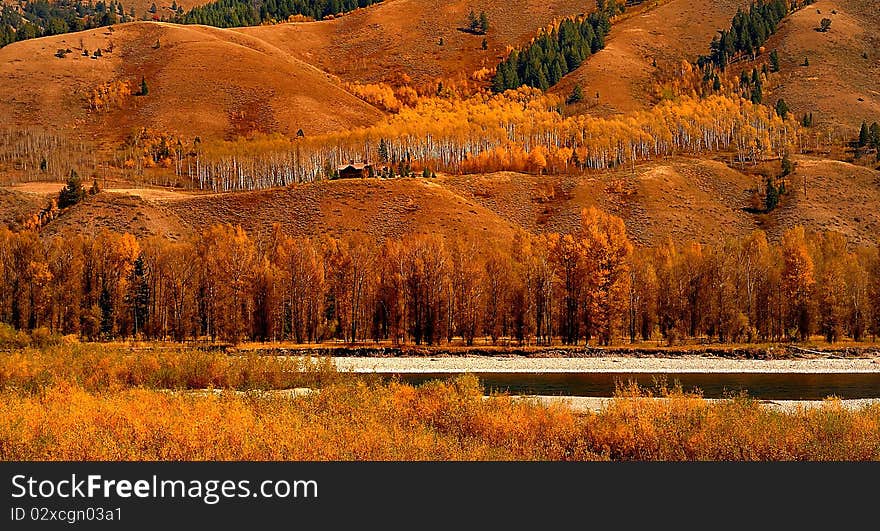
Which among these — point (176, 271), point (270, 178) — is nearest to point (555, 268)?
point (176, 271)

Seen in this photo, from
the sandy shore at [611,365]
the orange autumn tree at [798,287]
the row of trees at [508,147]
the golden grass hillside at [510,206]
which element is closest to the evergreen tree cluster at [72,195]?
the golden grass hillside at [510,206]

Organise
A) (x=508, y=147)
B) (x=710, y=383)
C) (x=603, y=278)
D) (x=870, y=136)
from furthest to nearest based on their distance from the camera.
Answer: (x=508, y=147), (x=870, y=136), (x=603, y=278), (x=710, y=383)

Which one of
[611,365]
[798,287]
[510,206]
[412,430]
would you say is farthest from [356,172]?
[412,430]

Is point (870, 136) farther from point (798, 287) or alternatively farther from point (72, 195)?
point (72, 195)

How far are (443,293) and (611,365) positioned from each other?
2073 centimetres

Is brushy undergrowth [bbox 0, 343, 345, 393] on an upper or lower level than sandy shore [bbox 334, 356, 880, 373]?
upper

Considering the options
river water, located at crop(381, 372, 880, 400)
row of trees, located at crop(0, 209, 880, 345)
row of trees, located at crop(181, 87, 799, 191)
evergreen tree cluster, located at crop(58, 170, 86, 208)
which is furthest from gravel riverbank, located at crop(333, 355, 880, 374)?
row of trees, located at crop(181, 87, 799, 191)

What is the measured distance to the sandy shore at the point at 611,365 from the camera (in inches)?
2429

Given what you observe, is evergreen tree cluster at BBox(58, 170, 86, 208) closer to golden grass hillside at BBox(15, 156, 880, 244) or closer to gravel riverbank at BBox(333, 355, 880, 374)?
golden grass hillside at BBox(15, 156, 880, 244)

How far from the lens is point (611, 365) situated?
65.2 metres

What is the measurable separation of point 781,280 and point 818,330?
6.46 m

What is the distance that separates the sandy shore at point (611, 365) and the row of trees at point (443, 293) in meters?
10.2

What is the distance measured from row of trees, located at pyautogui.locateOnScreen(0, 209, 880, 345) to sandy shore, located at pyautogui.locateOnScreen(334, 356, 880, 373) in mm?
10218

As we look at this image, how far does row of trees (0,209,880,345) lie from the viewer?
80750 millimetres
